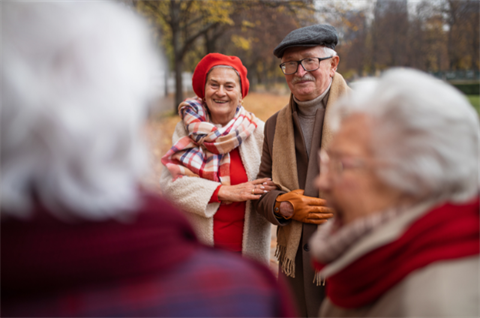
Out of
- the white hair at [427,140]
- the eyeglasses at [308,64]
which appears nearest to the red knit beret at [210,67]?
the eyeglasses at [308,64]

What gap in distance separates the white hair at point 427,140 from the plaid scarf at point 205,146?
1.78m

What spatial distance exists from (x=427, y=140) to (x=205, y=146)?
199 cm

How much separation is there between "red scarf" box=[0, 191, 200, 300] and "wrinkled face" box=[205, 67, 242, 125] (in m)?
A: 2.13

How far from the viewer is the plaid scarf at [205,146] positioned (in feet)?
9.12

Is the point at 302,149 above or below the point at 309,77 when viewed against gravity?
below

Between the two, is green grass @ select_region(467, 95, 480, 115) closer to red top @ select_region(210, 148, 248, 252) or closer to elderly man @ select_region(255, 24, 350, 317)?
elderly man @ select_region(255, 24, 350, 317)

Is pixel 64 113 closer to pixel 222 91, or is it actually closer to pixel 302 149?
pixel 302 149

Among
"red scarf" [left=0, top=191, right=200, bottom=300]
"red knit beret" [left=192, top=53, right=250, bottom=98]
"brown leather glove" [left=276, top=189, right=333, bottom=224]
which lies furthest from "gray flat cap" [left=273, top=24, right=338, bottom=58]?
"red scarf" [left=0, top=191, right=200, bottom=300]

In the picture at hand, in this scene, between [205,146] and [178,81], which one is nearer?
[205,146]

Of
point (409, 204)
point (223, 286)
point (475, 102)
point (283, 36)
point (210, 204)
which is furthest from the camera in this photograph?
point (475, 102)

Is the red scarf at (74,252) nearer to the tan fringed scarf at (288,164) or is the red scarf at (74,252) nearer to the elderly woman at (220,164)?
the tan fringed scarf at (288,164)

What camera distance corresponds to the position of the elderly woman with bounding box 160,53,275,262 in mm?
2697

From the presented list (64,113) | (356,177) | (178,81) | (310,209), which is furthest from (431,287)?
(178,81)

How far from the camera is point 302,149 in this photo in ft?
8.11
